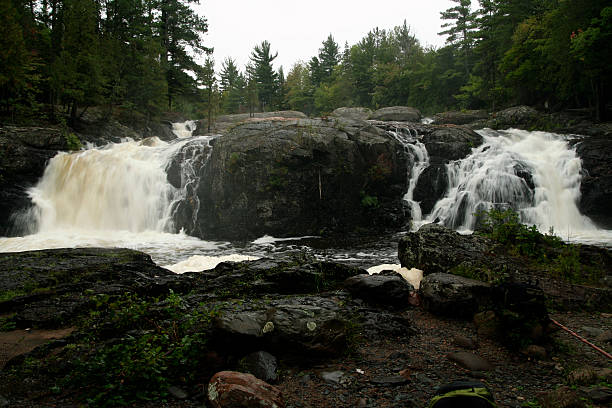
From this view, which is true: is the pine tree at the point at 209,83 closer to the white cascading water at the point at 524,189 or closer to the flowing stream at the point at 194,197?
the flowing stream at the point at 194,197

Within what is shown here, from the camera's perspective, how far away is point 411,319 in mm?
5246

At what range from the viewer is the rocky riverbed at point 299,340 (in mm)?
3227

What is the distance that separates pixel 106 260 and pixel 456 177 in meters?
15.2

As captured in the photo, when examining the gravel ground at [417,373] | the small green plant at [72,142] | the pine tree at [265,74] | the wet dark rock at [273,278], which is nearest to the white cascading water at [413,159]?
the wet dark rock at [273,278]

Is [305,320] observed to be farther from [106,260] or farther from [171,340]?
[106,260]

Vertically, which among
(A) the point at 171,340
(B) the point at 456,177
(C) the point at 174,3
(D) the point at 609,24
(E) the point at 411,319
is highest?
(C) the point at 174,3

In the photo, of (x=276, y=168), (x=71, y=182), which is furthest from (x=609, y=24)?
(x=71, y=182)

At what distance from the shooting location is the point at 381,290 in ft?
18.5

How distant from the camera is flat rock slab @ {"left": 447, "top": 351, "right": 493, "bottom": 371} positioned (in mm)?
3742

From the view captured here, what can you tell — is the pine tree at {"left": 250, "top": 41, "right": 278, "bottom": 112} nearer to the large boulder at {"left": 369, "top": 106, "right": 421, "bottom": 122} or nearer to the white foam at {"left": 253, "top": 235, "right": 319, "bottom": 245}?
the large boulder at {"left": 369, "top": 106, "right": 421, "bottom": 122}

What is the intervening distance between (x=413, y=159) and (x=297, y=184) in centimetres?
669

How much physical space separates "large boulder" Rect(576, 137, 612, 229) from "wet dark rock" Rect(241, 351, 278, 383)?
16082 millimetres

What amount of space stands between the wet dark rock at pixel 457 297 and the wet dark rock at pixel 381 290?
1.39 feet

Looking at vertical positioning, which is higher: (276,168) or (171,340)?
(276,168)
